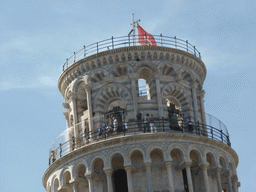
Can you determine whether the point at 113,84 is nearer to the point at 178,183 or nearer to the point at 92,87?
the point at 92,87

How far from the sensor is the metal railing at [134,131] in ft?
203

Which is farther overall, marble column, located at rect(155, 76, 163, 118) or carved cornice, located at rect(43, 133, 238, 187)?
marble column, located at rect(155, 76, 163, 118)

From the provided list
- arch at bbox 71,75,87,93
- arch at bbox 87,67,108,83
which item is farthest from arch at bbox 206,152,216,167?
arch at bbox 71,75,87,93

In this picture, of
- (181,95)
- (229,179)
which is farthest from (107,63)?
(229,179)

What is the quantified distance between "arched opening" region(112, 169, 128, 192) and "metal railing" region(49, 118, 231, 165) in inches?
113

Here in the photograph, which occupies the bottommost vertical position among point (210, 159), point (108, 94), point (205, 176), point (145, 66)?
Result: point (205, 176)

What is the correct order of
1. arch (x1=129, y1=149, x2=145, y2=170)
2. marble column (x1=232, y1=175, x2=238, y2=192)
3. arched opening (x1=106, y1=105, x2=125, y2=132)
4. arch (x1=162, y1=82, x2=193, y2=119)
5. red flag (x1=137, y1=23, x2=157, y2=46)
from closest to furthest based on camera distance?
arch (x1=129, y1=149, x2=145, y2=170)
arched opening (x1=106, y1=105, x2=125, y2=132)
marble column (x1=232, y1=175, x2=238, y2=192)
arch (x1=162, y1=82, x2=193, y2=119)
red flag (x1=137, y1=23, x2=157, y2=46)

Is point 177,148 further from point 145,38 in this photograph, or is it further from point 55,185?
point 145,38

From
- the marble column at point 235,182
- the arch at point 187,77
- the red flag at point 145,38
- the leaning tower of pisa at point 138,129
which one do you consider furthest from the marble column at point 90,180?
the red flag at point 145,38

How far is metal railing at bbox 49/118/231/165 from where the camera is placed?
61875 millimetres

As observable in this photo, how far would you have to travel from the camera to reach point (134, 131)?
6197 cm

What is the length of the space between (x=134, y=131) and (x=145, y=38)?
8.92 m

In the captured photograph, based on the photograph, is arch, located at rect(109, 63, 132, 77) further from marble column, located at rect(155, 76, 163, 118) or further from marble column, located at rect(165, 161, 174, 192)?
marble column, located at rect(165, 161, 174, 192)

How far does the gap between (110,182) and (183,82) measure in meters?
10.9
